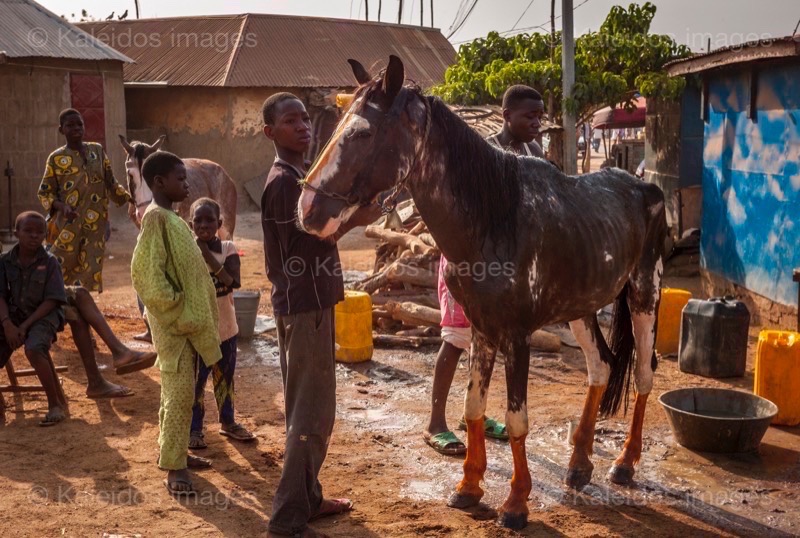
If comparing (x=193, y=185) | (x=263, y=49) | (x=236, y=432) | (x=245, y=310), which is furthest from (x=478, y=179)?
(x=263, y=49)

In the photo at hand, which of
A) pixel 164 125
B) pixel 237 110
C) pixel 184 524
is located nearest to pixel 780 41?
pixel 184 524

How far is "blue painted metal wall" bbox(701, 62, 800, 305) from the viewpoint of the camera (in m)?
8.29

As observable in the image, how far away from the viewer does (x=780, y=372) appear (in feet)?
18.9

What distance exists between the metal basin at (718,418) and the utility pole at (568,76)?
7697mm

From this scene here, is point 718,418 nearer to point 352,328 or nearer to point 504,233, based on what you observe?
point 504,233

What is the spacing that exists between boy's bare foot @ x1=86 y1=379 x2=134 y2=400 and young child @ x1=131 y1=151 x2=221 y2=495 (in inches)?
75.8

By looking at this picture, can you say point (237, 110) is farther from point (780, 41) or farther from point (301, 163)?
point (301, 163)

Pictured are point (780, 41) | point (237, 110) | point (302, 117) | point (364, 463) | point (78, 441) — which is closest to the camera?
point (302, 117)

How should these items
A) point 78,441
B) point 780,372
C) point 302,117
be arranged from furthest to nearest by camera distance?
point 780,372 < point 78,441 < point 302,117

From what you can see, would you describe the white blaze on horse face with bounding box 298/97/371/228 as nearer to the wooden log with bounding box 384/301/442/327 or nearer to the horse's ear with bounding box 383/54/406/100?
the horse's ear with bounding box 383/54/406/100

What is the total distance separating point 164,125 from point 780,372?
16.2 m

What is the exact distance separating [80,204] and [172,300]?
3753 mm

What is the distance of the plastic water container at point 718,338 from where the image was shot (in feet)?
22.5

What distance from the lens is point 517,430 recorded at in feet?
14.0
